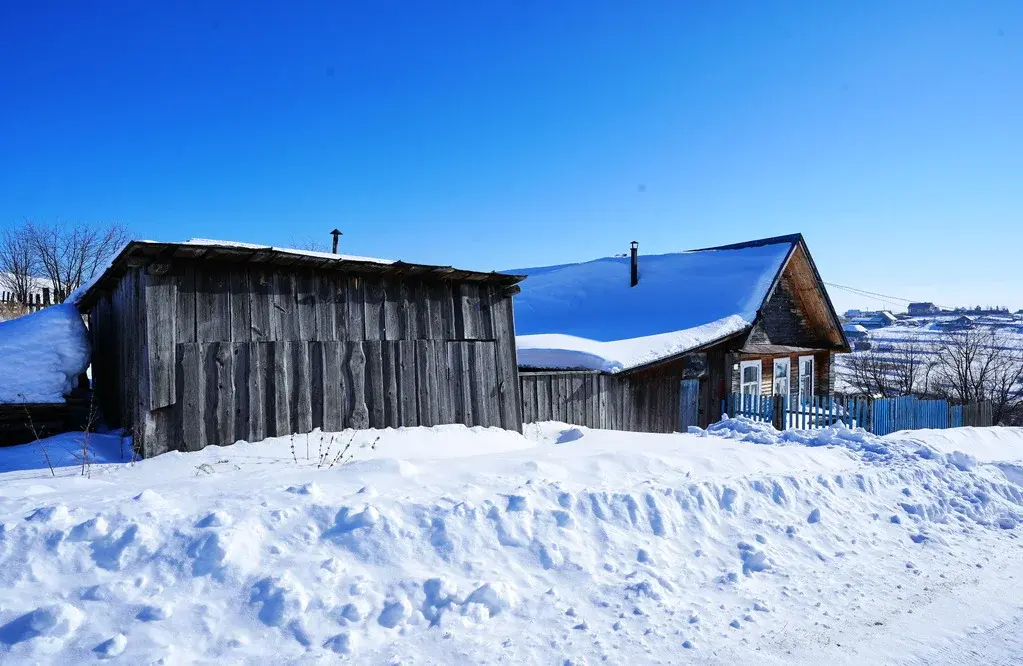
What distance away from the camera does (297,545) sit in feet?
13.2

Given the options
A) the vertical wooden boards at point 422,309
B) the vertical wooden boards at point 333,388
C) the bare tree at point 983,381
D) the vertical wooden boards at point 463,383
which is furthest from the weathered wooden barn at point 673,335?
the bare tree at point 983,381

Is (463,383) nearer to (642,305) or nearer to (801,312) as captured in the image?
(642,305)

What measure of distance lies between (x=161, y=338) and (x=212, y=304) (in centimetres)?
64

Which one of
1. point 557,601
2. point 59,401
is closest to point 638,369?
point 557,601

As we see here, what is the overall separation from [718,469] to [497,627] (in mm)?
3575

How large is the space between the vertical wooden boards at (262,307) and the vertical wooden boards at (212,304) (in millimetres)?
249

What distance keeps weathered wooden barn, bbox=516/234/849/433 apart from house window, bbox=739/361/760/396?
0.13ft

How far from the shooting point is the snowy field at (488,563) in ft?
11.0

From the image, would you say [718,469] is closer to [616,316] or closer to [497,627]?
[497,627]

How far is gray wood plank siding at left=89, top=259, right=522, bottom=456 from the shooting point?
6.18m

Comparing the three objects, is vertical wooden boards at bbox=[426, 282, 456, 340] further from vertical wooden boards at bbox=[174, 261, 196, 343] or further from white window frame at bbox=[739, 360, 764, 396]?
white window frame at bbox=[739, 360, 764, 396]

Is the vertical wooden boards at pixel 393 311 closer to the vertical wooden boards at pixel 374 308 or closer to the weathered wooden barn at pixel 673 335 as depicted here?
the vertical wooden boards at pixel 374 308

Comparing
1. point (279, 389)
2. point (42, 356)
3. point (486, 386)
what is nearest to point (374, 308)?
point (279, 389)

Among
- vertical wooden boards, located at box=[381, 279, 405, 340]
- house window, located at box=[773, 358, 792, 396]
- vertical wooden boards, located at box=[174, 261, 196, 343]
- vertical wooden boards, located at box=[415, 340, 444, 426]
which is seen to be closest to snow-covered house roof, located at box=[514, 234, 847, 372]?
house window, located at box=[773, 358, 792, 396]
